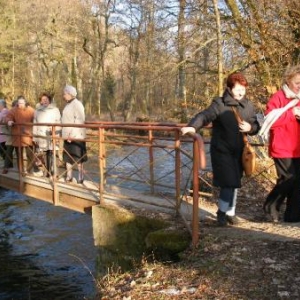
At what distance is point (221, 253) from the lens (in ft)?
15.1

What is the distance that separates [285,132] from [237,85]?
0.75 meters

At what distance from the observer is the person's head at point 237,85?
4906 mm

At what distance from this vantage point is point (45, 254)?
8.48 m

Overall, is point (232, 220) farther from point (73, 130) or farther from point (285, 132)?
point (73, 130)

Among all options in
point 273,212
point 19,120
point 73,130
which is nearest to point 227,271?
point 273,212

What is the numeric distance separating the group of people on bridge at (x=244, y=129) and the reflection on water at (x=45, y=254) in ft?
6.95

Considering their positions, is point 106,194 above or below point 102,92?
below

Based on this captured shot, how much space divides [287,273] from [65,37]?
29.8 m

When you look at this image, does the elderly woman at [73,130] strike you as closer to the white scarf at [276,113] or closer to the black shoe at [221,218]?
the black shoe at [221,218]

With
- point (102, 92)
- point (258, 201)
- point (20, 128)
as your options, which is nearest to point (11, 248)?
point (20, 128)

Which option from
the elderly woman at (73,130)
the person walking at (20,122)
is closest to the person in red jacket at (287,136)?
the elderly woman at (73,130)

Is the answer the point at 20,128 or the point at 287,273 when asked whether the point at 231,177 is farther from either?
the point at 20,128

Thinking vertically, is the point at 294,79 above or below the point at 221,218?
above

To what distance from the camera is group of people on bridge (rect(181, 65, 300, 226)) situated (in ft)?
16.2
